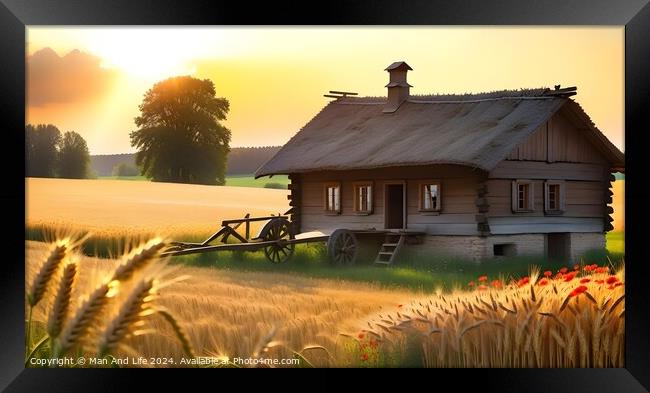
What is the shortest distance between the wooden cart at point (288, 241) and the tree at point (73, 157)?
1.98 m

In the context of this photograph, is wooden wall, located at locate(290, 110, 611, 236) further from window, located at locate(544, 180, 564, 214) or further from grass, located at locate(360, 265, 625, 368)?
grass, located at locate(360, 265, 625, 368)

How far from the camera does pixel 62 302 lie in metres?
4.53

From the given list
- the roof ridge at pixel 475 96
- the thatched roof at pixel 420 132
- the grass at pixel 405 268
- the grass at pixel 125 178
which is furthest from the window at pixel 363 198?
the grass at pixel 125 178

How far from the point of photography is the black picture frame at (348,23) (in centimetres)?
839

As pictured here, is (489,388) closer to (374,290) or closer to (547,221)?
(374,290)

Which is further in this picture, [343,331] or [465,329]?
[343,331]

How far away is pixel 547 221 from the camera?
42.5ft

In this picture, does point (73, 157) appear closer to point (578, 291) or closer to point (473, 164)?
point (578, 291)

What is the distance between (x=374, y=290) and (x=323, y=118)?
4070 mm

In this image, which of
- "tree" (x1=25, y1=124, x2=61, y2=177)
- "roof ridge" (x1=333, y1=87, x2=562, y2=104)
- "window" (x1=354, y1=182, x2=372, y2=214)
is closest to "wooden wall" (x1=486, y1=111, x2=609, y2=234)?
"roof ridge" (x1=333, y1=87, x2=562, y2=104)

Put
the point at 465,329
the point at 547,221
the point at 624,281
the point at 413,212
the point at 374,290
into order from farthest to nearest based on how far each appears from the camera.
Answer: the point at 413,212 → the point at 547,221 → the point at 374,290 → the point at 624,281 → the point at 465,329

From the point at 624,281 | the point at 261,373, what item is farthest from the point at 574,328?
the point at 261,373

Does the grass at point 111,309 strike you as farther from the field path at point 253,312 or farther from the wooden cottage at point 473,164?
the wooden cottage at point 473,164

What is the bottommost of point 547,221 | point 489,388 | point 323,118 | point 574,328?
point 489,388
